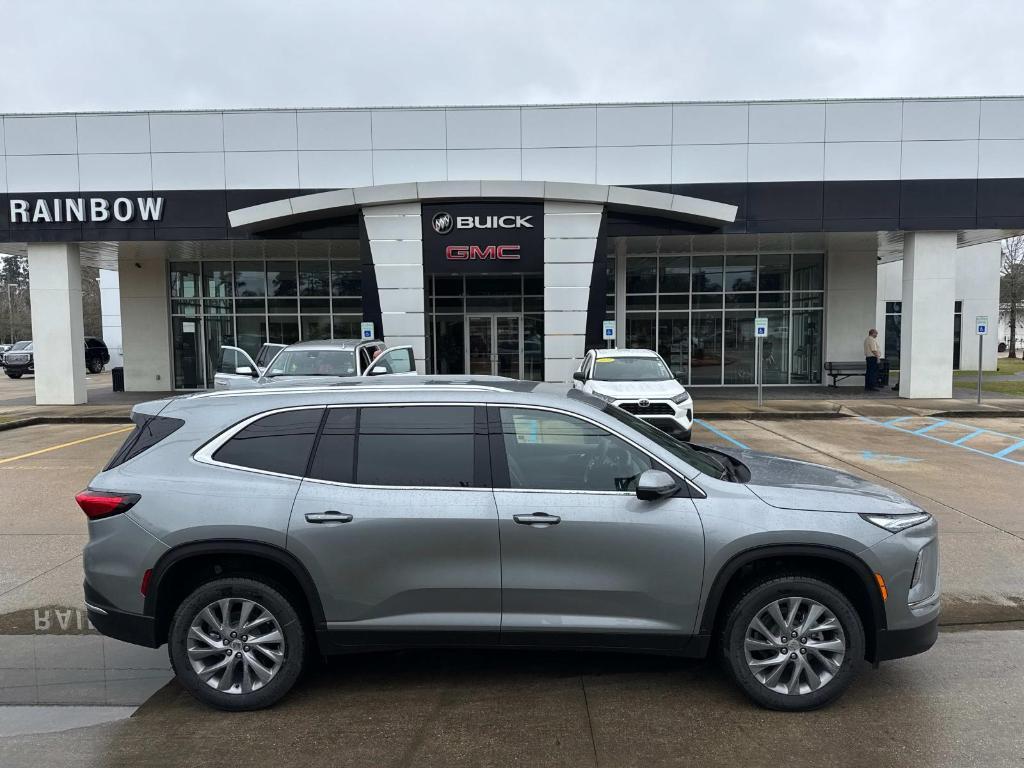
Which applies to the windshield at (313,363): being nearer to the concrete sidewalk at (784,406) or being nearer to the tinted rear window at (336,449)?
the concrete sidewalk at (784,406)

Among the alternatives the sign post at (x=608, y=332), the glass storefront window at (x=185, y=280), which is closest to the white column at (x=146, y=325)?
the glass storefront window at (x=185, y=280)

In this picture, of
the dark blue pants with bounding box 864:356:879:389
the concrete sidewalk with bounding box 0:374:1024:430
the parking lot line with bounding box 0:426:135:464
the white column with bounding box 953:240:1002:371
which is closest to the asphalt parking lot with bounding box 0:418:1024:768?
the parking lot line with bounding box 0:426:135:464

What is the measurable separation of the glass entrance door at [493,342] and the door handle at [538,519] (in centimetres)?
1923

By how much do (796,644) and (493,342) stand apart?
19.5 metres

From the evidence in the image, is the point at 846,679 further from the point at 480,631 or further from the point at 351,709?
the point at 351,709

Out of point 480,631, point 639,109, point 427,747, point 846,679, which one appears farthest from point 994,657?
point 639,109

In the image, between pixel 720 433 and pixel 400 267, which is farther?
pixel 400 267

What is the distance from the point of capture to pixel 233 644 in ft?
12.0

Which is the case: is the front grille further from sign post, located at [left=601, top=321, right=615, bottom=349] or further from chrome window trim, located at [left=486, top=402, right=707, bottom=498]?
sign post, located at [left=601, top=321, right=615, bottom=349]

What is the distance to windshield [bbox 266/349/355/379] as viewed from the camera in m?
11.8

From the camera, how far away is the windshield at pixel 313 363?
11773mm

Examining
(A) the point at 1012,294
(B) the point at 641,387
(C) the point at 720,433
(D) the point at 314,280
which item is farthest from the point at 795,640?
(A) the point at 1012,294

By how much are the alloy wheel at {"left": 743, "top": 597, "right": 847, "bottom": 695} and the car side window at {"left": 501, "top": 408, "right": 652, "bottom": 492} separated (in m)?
0.98

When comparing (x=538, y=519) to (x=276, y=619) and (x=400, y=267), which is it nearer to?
(x=276, y=619)
